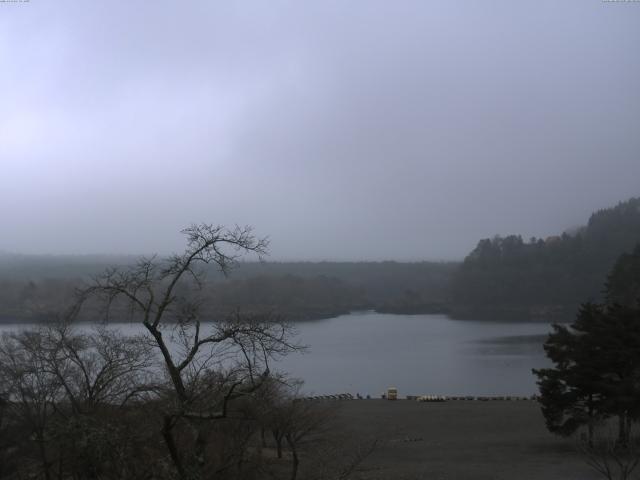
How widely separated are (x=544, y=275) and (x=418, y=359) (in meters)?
53.5

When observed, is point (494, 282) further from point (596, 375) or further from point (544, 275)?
point (596, 375)

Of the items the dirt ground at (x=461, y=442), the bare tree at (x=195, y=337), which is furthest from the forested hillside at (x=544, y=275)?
the bare tree at (x=195, y=337)

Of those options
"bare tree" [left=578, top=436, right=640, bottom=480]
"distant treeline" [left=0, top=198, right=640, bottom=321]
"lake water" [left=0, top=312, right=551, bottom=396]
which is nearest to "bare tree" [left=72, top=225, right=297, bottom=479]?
"bare tree" [left=578, top=436, right=640, bottom=480]

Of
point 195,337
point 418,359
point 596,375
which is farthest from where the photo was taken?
point 418,359

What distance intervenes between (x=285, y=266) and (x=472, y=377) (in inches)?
3443

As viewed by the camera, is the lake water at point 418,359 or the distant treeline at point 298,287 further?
the distant treeline at point 298,287

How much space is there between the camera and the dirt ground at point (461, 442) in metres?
14.1

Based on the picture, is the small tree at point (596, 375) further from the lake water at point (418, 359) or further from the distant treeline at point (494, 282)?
the distant treeline at point (494, 282)

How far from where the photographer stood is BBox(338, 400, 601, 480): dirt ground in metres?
14.1

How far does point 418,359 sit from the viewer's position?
4500cm

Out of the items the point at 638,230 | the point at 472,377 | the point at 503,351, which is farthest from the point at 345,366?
the point at 638,230

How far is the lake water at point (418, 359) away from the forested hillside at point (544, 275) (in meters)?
19.3

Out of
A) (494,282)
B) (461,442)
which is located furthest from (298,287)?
(461,442)

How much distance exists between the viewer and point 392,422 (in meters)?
22.9
